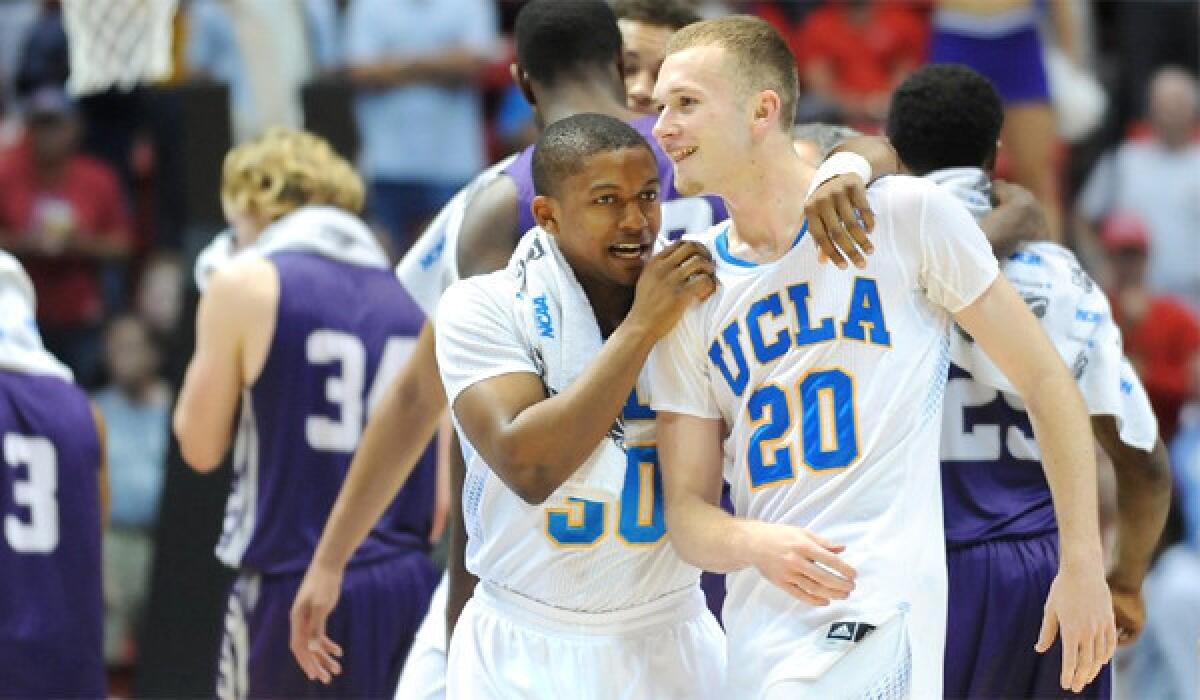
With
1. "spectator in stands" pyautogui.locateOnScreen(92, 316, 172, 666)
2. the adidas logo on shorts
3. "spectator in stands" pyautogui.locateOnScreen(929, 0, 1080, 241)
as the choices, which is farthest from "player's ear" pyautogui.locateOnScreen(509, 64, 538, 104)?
"spectator in stands" pyautogui.locateOnScreen(92, 316, 172, 666)

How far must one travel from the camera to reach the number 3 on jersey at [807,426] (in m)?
4.32

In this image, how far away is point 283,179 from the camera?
6.79 metres

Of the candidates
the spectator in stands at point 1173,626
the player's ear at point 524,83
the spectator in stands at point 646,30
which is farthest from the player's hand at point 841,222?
the spectator in stands at point 1173,626

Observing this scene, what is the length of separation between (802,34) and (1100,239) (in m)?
2.24

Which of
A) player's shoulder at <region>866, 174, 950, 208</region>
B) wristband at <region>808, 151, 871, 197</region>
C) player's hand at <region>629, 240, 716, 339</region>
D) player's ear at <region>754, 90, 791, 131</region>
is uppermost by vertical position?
player's ear at <region>754, 90, 791, 131</region>

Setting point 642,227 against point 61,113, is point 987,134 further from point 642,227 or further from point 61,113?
point 61,113

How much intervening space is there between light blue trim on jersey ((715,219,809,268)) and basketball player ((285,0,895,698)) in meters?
0.83

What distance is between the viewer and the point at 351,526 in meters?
5.51

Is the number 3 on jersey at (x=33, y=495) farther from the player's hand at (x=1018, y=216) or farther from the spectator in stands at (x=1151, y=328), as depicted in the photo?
the spectator in stands at (x=1151, y=328)

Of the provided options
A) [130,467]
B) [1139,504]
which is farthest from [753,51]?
[130,467]

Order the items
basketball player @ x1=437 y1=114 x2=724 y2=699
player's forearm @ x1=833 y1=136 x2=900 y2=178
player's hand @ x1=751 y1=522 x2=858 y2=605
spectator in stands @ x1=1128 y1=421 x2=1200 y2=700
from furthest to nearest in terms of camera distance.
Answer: spectator in stands @ x1=1128 y1=421 x2=1200 y2=700 → player's forearm @ x1=833 y1=136 x2=900 y2=178 → basketball player @ x1=437 y1=114 x2=724 y2=699 → player's hand @ x1=751 y1=522 x2=858 y2=605

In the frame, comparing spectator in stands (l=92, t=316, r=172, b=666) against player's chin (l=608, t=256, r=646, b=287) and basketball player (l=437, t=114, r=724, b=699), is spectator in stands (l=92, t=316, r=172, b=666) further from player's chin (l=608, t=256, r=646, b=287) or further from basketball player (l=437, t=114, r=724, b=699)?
player's chin (l=608, t=256, r=646, b=287)

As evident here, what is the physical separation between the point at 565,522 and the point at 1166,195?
8.60m

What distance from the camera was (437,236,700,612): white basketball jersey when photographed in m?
4.52
